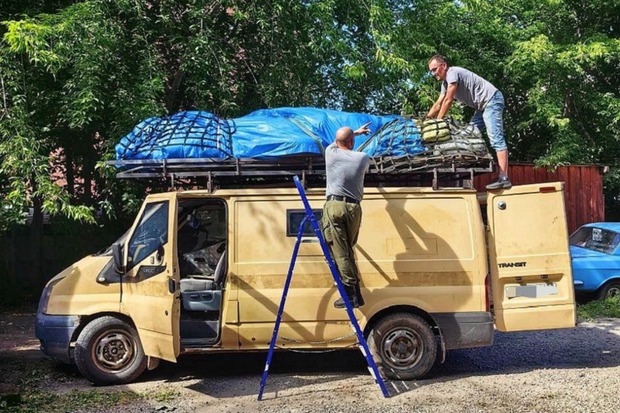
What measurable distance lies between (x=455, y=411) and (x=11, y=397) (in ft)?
14.1

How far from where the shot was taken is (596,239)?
12.0 metres

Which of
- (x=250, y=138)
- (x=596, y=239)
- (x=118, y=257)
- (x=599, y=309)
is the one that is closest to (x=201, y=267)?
(x=118, y=257)

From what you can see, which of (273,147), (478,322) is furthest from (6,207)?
(478,322)

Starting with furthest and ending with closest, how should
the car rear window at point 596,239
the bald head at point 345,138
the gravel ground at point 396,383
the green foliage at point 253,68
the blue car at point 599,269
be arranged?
1. the car rear window at point 596,239
2. the blue car at point 599,269
3. the green foliage at point 253,68
4. the bald head at point 345,138
5. the gravel ground at point 396,383

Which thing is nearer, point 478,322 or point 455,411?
point 455,411

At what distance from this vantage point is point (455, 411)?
565cm

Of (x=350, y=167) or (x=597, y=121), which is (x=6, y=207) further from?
(x=597, y=121)

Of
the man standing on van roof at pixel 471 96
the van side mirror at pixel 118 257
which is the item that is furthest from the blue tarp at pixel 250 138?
the van side mirror at pixel 118 257

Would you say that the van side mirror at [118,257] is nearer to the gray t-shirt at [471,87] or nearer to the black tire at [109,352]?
the black tire at [109,352]

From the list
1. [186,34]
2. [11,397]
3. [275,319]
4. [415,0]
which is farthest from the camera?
[415,0]

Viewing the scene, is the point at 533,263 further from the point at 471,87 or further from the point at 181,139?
the point at 181,139

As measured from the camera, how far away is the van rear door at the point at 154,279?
6207 millimetres

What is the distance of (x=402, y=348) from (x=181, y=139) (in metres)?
3.33

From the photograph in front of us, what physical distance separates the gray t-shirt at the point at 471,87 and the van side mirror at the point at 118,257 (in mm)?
4276
